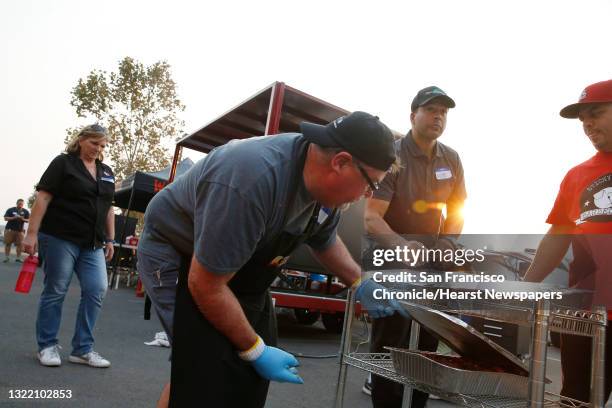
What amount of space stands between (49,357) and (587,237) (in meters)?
3.42

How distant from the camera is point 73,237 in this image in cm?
345

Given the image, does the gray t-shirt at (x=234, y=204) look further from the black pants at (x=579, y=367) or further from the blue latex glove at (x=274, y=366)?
the black pants at (x=579, y=367)

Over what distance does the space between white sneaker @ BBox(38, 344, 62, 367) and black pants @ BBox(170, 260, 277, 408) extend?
7.80 ft

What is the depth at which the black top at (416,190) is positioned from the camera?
2.42 meters

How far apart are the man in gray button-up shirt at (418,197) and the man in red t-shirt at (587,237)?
0.54 metres

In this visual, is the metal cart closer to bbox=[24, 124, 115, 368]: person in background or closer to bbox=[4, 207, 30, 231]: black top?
bbox=[24, 124, 115, 368]: person in background

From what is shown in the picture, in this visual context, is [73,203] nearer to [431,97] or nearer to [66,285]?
[66,285]

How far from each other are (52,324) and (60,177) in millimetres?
1079

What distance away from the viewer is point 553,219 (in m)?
2.13

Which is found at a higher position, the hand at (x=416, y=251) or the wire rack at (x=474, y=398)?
the hand at (x=416, y=251)

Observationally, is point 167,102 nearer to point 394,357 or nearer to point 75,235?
point 75,235

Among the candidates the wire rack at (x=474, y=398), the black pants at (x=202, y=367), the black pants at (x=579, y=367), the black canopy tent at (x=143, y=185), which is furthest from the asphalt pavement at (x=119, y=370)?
the black canopy tent at (x=143, y=185)

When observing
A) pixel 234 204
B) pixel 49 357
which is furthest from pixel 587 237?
pixel 49 357

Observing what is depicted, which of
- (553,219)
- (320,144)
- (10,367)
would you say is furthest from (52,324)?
(553,219)
